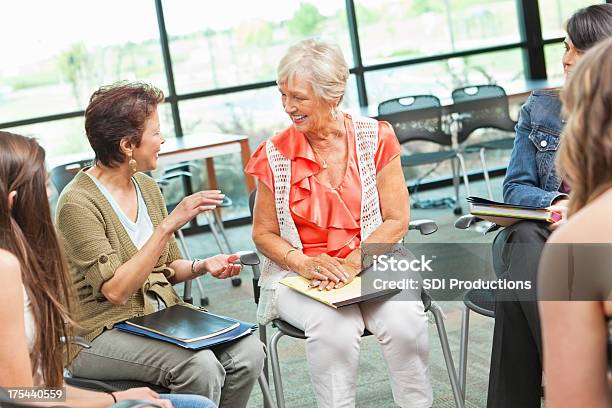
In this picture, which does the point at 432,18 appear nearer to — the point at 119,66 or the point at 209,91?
→ the point at 209,91

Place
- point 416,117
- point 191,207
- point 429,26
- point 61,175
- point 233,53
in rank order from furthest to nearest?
point 429,26 < point 233,53 < point 416,117 < point 61,175 < point 191,207

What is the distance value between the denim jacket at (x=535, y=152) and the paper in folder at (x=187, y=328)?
1041 millimetres

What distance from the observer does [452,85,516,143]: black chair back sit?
6.48 m

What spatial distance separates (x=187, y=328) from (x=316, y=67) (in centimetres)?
97

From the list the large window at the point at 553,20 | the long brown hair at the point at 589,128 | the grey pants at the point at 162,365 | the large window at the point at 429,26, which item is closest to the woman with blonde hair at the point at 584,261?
the long brown hair at the point at 589,128

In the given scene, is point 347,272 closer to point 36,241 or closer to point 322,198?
point 322,198

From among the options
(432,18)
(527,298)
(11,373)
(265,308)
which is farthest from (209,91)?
(11,373)

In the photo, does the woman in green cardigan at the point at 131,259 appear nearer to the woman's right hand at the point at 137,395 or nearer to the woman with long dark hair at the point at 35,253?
the woman's right hand at the point at 137,395

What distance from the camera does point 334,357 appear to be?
269cm

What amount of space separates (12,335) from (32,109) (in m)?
5.69

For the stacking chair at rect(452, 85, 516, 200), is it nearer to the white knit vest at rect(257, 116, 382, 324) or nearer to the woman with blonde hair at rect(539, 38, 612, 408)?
the white knit vest at rect(257, 116, 382, 324)

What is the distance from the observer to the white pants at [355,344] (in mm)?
2693

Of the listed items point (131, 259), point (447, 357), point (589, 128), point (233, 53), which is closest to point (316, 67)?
point (131, 259)

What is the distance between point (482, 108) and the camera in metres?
6.53
